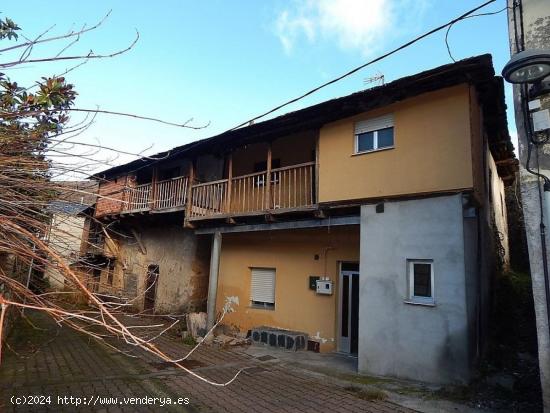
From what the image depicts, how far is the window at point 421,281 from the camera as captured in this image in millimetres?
7152

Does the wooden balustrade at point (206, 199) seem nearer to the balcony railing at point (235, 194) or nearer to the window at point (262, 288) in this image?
the balcony railing at point (235, 194)

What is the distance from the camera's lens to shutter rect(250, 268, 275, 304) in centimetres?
1176

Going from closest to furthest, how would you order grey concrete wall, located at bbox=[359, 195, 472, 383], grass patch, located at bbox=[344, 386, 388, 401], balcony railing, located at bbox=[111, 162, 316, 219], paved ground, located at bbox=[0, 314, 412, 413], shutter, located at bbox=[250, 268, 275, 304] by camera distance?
1. paved ground, located at bbox=[0, 314, 412, 413]
2. grass patch, located at bbox=[344, 386, 388, 401]
3. grey concrete wall, located at bbox=[359, 195, 472, 383]
4. balcony railing, located at bbox=[111, 162, 316, 219]
5. shutter, located at bbox=[250, 268, 275, 304]

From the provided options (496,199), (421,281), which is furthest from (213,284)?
(496,199)

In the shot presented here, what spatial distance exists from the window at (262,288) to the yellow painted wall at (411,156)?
4.05 meters

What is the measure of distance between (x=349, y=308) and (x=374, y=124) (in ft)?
15.8

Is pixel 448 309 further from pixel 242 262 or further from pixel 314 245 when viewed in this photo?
pixel 242 262

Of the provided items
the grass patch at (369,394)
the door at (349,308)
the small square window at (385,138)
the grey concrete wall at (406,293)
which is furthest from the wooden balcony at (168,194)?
the grass patch at (369,394)

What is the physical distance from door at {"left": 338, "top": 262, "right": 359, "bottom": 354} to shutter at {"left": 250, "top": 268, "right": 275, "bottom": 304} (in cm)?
255

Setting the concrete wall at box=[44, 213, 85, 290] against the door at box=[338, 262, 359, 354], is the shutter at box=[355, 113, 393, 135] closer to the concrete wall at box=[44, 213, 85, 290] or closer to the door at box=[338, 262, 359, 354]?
the door at box=[338, 262, 359, 354]

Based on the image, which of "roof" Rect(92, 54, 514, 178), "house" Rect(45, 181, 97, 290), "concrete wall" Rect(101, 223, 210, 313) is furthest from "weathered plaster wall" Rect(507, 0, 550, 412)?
"concrete wall" Rect(101, 223, 210, 313)

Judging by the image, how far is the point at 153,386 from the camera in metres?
6.54

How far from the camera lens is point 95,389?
622cm

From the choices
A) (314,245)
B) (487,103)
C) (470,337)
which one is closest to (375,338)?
(470,337)
